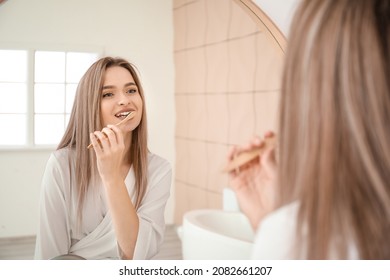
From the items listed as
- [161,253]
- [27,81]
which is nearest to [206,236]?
[161,253]

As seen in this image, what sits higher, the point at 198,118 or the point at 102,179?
the point at 198,118

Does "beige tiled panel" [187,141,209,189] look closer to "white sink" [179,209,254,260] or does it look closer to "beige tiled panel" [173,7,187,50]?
"white sink" [179,209,254,260]

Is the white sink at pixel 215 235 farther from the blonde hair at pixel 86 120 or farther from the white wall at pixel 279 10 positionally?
the white wall at pixel 279 10

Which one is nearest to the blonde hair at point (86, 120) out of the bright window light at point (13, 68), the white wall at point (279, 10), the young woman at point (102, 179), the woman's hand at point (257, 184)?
the young woman at point (102, 179)

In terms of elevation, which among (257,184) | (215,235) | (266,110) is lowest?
(215,235)

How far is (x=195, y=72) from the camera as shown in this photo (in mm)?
806

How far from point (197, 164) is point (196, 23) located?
0.25m

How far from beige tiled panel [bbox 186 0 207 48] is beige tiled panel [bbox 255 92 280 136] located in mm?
141

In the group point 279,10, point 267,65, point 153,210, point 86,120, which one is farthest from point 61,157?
point 279,10

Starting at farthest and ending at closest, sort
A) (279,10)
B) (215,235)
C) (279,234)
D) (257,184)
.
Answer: (279,10) → (215,235) → (257,184) → (279,234)

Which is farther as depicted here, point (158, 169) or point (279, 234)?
point (158, 169)

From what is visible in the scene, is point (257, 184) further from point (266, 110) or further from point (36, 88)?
point (36, 88)

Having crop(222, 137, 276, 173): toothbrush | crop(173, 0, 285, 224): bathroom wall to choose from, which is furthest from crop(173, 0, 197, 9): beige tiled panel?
crop(222, 137, 276, 173): toothbrush

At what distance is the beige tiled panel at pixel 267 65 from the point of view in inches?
31.9
